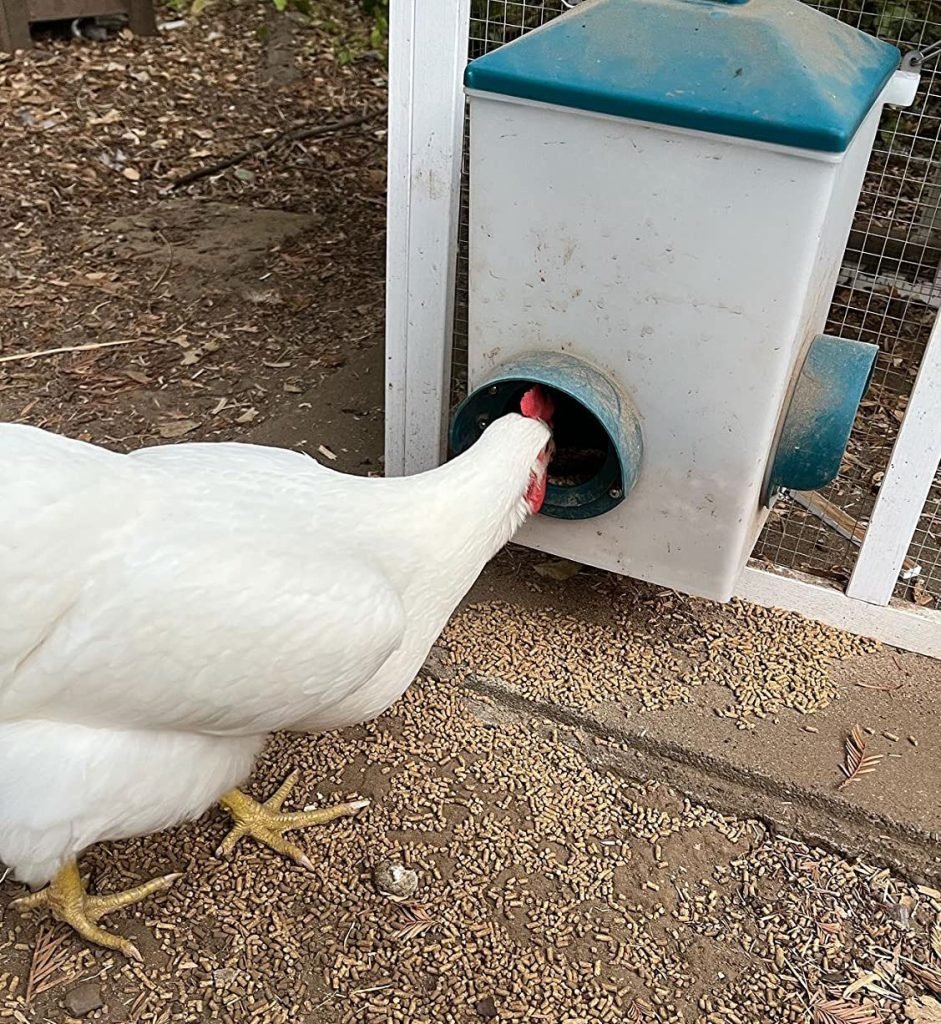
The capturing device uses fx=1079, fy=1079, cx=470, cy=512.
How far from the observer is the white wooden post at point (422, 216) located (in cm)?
253

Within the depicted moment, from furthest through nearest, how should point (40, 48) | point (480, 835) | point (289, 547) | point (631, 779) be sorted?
point (40, 48)
point (631, 779)
point (480, 835)
point (289, 547)

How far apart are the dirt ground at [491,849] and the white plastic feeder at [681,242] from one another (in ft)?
1.31

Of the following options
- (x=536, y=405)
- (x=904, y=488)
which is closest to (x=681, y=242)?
(x=536, y=405)

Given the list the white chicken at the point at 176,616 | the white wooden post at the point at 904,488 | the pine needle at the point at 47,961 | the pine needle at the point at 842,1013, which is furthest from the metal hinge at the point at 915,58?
the pine needle at the point at 47,961

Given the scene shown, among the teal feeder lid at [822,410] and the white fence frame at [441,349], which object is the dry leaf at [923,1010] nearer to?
the white fence frame at [441,349]

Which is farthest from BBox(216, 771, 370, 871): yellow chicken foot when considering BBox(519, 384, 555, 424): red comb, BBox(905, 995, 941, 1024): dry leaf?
BBox(905, 995, 941, 1024): dry leaf

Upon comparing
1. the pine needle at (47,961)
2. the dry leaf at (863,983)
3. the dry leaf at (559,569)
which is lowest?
the pine needle at (47,961)

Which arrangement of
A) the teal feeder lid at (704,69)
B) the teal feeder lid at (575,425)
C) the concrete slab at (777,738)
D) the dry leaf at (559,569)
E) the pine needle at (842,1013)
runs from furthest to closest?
the dry leaf at (559,569)
the concrete slab at (777,738)
the teal feeder lid at (575,425)
the pine needle at (842,1013)
the teal feeder lid at (704,69)

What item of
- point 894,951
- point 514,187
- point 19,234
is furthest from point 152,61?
point 894,951

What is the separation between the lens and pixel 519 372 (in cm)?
246

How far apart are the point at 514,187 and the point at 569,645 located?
1.24 m

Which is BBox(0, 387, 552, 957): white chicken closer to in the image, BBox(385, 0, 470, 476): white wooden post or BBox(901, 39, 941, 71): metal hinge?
BBox(385, 0, 470, 476): white wooden post

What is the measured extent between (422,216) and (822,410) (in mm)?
1087

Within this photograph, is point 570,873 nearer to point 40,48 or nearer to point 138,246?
point 138,246
